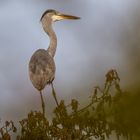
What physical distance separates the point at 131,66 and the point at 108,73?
141cm

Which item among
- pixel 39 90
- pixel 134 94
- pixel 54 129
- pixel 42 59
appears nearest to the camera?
pixel 134 94

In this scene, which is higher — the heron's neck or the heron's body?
the heron's neck

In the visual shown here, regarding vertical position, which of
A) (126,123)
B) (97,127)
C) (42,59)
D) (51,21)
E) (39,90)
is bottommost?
(126,123)

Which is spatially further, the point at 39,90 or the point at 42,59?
the point at 42,59

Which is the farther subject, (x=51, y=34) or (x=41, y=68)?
(x=51, y=34)

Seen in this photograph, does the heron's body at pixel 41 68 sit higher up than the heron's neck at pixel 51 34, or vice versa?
the heron's neck at pixel 51 34

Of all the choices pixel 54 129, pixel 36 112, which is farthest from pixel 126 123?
pixel 54 129

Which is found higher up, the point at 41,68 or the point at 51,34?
the point at 51,34

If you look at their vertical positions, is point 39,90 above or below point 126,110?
above

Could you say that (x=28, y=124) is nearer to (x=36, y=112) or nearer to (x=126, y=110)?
(x=36, y=112)

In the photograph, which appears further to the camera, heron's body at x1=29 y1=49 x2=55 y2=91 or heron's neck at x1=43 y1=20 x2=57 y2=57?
heron's neck at x1=43 y1=20 x2=57 y2=57

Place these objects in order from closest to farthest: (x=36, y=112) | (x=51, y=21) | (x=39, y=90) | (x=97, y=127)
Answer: (x=97, y=127) < (x=36, y=112) < (x=39, y=90) < (x=51, y=21)

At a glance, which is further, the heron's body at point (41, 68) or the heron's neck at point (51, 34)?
the heron's neck at point (51, 34)

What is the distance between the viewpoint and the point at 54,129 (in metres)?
2.57
